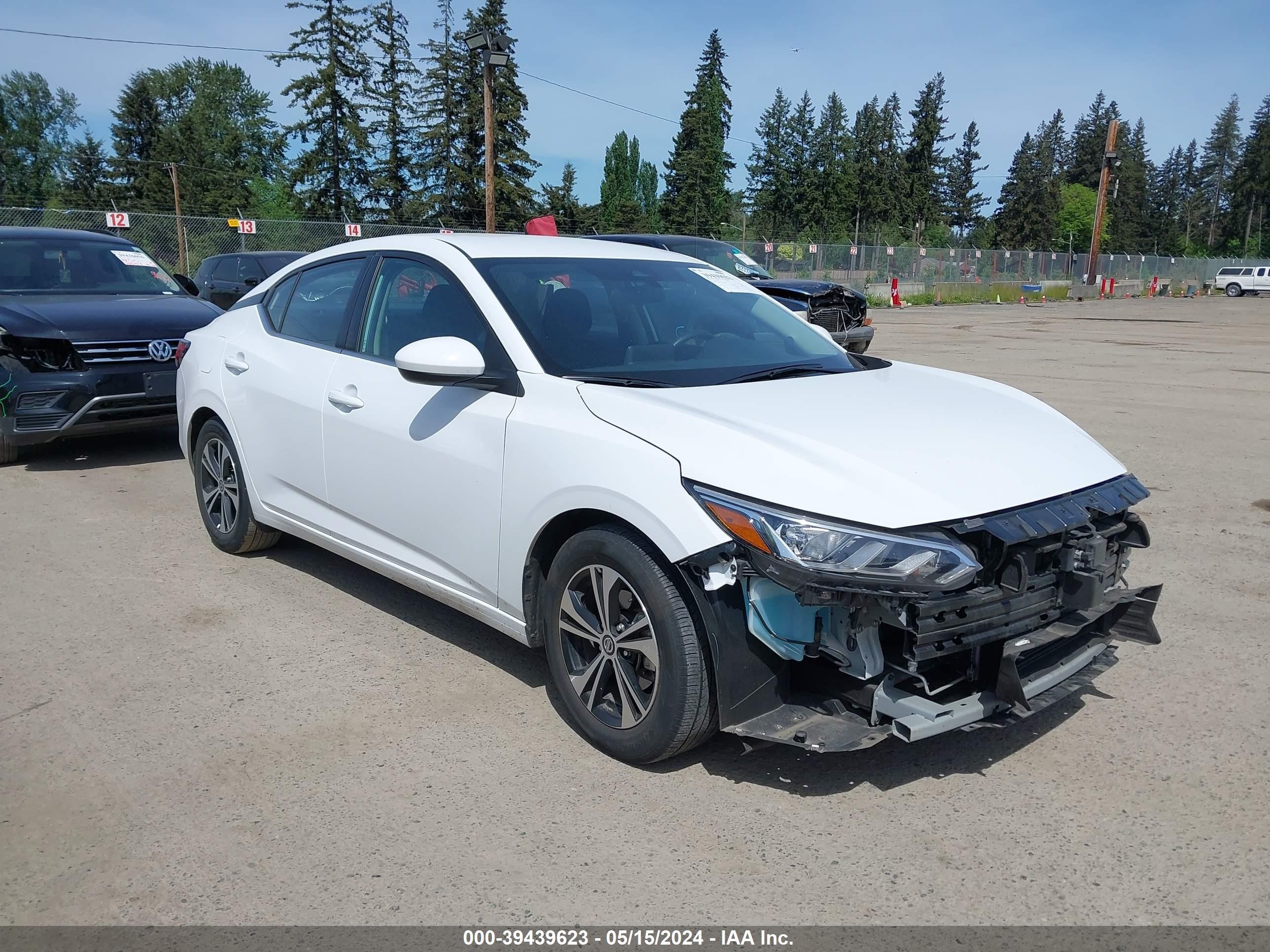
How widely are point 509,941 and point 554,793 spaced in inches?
27.8

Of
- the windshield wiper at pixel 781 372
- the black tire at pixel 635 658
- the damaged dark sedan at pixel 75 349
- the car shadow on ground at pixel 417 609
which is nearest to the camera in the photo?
the black tire at pixel 635 658

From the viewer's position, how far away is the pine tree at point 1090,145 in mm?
122125

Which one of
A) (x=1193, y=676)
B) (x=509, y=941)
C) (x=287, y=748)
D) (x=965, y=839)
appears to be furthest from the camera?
(x=1193, y=676)

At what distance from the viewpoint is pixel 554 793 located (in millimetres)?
3223

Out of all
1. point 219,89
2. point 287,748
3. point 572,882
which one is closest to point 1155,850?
point 572,882

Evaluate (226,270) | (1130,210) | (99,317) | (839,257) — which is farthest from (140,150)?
(1130,210)

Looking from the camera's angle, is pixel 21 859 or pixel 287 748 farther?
pixel 287 748

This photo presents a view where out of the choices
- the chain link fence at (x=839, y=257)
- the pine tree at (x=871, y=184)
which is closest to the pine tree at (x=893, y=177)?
the pine tree at (x=871, y=184)

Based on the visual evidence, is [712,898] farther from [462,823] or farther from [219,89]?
[219,89]

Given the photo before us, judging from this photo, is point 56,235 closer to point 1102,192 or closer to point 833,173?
point 1102,192

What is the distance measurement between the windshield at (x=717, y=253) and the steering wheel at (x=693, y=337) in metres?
10.2

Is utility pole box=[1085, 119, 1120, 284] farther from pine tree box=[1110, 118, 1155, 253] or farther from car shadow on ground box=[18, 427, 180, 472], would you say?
pine tree box=[1110, 118, 1155, 253]

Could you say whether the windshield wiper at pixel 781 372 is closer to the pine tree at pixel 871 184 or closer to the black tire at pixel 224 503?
the black tire at pixel 224 503

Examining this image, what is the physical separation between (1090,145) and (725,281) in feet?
450
